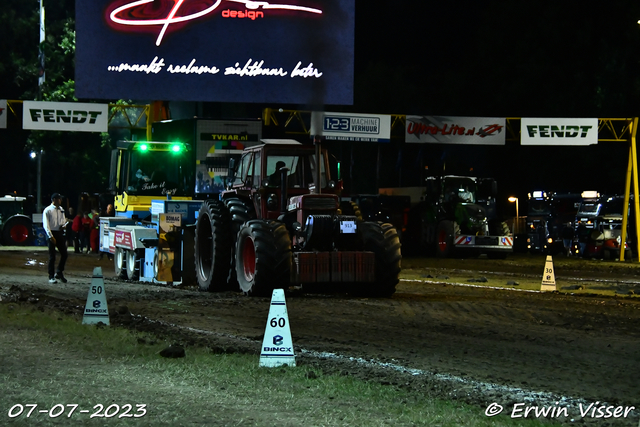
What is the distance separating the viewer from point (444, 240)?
34.4m

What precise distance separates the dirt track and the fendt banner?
1360cm

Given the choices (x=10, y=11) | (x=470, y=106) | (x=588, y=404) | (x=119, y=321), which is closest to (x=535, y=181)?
(x=470, y=106)

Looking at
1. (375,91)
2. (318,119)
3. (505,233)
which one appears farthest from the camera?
(375,91)

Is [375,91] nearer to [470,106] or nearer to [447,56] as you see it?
[447,56]

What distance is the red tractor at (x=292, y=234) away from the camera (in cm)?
1664

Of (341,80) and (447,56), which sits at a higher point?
(447,56)

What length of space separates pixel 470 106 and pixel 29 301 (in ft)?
127

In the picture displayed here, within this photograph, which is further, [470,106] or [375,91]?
[375,91]

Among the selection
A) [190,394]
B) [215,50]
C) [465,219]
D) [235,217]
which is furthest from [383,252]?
[215,50]

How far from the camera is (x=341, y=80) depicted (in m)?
35.5

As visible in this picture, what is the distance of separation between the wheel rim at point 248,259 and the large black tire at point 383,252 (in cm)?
194

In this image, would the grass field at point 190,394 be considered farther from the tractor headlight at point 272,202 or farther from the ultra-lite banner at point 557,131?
the ultra-lite banner at point 557,131

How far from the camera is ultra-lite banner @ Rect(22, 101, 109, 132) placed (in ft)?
110

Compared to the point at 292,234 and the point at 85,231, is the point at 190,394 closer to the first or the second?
the point at 292,234
